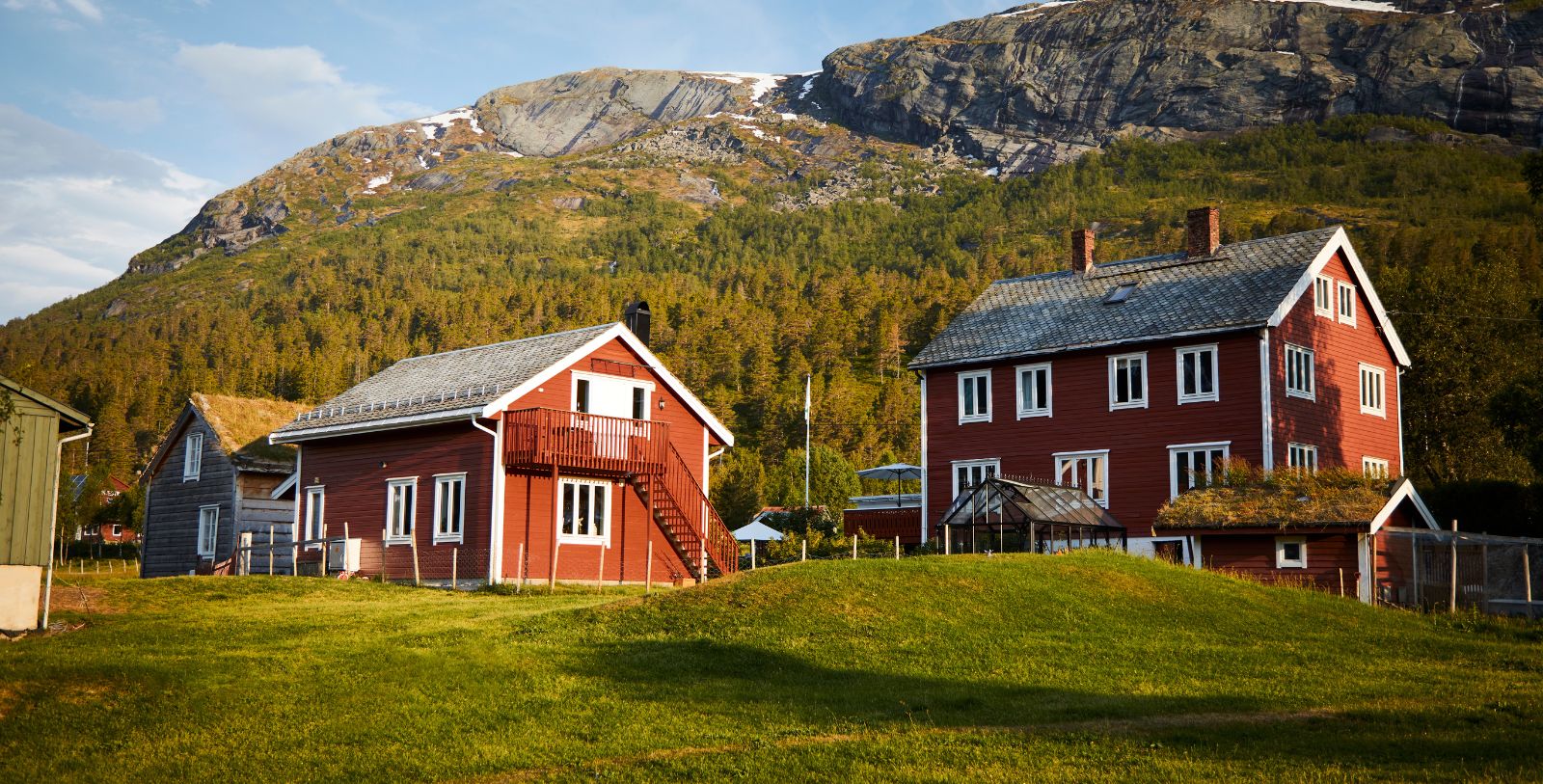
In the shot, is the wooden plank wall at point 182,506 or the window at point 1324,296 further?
the wooden plank wall at point 182,506

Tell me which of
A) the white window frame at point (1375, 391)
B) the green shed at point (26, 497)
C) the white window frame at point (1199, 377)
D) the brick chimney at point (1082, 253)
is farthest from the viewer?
the brick chimney at point (1082, 253)

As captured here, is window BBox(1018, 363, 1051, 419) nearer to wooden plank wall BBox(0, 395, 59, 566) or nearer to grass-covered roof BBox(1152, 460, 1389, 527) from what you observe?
grass-covered roof BBox(1152, 460, 1389, 527)

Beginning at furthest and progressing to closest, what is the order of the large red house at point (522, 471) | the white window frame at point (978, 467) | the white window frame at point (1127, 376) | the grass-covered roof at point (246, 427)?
the grass-covered roof at point (246, 427) → the white window frame at point (978, 467) → the white window frame at point (1127, 376) → the large red house at point (522, 471)

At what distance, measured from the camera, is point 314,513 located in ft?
126

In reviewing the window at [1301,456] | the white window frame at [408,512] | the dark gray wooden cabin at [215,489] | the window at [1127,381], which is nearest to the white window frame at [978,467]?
the window at [1127,381]

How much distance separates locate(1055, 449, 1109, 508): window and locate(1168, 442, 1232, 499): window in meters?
2.11

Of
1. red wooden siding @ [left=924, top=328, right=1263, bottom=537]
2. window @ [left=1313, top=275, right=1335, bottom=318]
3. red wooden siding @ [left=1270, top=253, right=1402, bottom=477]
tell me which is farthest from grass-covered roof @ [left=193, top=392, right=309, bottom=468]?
window @ [left=1313, top=275, right=1335, bottom=318]

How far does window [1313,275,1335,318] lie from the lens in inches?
1540

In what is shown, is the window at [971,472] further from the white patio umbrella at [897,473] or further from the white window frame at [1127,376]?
the white window frame at [1127,376]

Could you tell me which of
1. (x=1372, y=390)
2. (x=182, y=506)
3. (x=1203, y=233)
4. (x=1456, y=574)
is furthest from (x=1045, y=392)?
(x=182, y=506)

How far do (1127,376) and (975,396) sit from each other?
17.7 ft

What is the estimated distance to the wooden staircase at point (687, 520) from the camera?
3597cm

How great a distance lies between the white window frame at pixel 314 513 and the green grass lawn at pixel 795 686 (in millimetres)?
11661

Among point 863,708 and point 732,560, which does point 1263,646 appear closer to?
point 863,708
